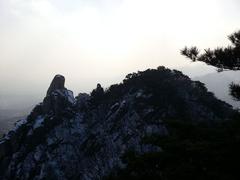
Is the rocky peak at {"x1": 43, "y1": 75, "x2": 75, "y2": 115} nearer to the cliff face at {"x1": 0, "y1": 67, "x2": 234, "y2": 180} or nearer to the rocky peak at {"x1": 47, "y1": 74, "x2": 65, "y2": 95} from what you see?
the cliff face at {"x1": 0, "y1": 67, "x2": 234, "y2": 180}

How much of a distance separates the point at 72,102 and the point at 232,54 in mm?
50594

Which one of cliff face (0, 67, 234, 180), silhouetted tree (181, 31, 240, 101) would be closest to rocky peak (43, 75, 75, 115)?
cliff face (0, 67, 234, 180)

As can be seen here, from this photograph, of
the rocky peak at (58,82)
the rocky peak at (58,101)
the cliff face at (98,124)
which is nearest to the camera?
the cliff face at (98,124)

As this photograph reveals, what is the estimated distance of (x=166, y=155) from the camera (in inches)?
594

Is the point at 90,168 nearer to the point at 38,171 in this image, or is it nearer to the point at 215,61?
the point at 38,171

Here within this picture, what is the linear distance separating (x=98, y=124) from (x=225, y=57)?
42405mm

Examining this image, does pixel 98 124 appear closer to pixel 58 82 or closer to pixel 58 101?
pixel 58 101

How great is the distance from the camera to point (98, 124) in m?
57.1

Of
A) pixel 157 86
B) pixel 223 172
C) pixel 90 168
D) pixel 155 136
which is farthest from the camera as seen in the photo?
pixel 157 86

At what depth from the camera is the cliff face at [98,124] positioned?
166 ft

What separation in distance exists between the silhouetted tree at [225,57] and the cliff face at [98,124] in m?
30.3

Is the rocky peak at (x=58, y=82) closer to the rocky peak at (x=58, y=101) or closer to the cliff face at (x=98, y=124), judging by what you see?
the rocky peak at (x=58, y=101)

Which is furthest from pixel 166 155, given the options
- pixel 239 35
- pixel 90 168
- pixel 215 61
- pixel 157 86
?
pixel 157 86

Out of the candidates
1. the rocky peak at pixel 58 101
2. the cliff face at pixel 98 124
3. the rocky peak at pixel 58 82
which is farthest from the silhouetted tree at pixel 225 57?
the rocky peak at pixel 58 82
